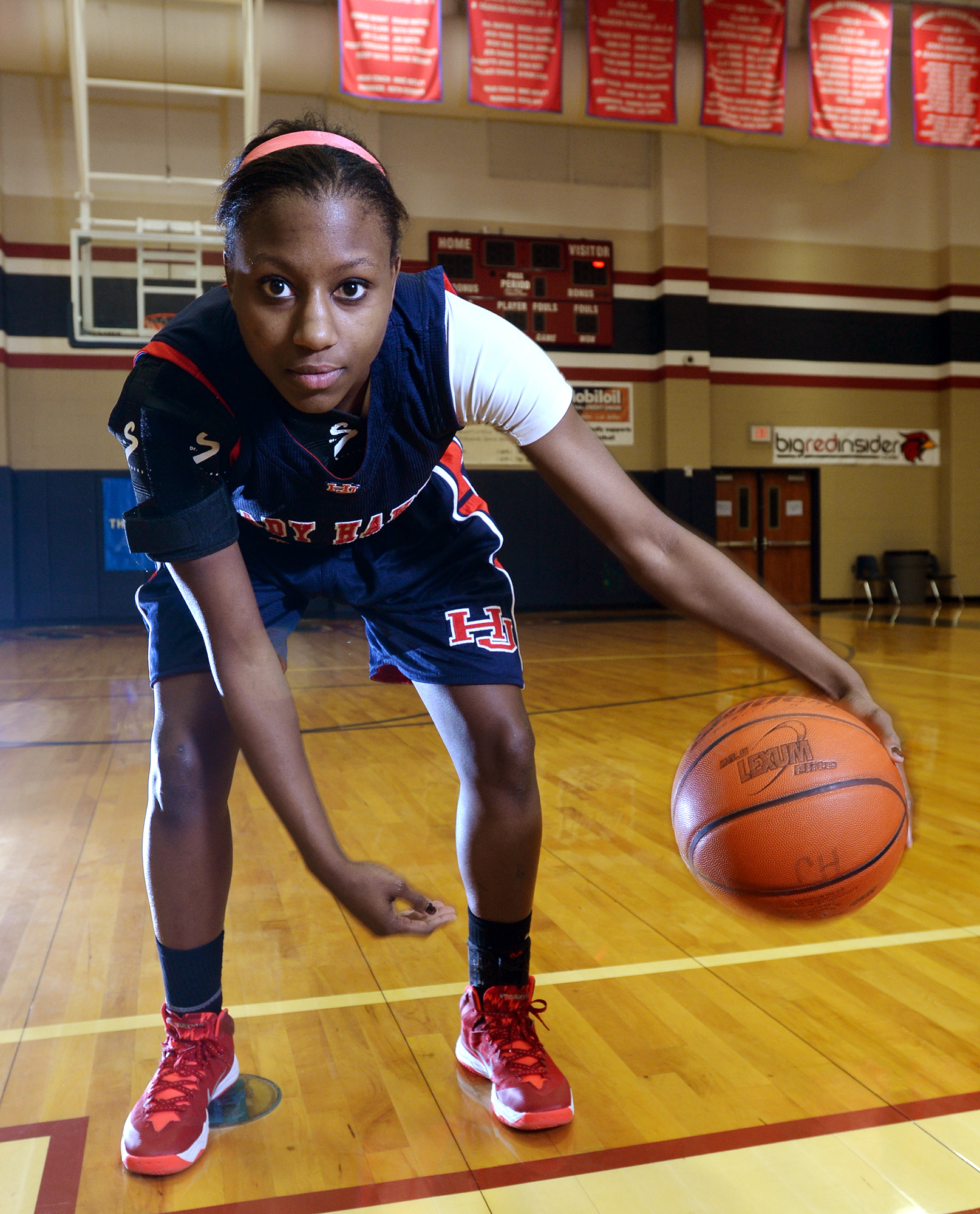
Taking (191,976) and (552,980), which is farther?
(552,980)

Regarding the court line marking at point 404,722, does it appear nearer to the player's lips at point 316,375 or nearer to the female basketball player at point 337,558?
the female basketball player at point 337,558

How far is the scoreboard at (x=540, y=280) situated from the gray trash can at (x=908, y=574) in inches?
152

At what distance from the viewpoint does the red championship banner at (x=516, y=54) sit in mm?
7172

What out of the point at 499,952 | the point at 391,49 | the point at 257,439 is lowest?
the point at 499,952

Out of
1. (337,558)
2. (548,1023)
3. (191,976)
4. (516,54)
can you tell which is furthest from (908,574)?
(191,976)

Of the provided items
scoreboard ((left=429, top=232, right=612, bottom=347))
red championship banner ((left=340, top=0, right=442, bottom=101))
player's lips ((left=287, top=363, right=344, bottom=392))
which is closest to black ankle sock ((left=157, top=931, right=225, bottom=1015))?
player's lips ((left=287, top=363, right=344, bottom=392))

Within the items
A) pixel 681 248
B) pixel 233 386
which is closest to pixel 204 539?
pixel 233 386

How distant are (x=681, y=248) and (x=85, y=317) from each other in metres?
5.79

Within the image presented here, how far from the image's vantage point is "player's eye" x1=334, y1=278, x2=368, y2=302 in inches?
39.3

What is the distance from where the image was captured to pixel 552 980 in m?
1.78

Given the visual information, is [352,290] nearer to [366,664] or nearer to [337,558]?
[337,558]

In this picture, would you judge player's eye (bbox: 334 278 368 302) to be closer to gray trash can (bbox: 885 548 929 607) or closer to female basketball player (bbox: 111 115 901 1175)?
female basketball player (bbox: 111 115 901 1175)

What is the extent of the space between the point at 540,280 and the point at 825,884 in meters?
9.64

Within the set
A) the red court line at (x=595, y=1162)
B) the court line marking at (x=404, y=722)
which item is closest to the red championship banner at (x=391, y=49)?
the court line marking at (x=404, y=722)
